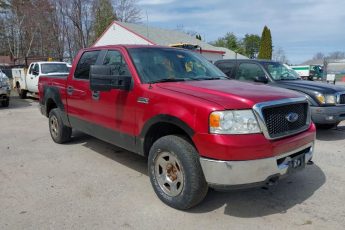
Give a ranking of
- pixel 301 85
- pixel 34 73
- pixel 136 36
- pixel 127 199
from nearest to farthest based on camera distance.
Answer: pixel 127 199 < pixel 301 85 < pixel 34 73 < pixel 136 36

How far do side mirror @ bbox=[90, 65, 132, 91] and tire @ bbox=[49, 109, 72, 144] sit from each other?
249cm

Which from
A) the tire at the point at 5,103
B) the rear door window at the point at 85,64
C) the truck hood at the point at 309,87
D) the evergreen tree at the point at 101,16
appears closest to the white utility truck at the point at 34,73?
the tire at the point at 5,103

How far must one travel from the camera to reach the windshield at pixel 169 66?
175 inches

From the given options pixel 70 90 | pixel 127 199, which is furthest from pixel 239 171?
pixel 70 90

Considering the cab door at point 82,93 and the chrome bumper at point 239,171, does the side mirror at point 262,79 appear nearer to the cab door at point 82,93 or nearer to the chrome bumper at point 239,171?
the cab door at point 82,93

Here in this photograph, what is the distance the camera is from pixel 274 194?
13.9 ft

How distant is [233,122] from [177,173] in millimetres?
942

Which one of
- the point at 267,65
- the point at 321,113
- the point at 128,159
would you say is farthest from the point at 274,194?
the point at 267,65

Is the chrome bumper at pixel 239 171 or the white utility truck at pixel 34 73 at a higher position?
the white utility truck at pixel 34 73

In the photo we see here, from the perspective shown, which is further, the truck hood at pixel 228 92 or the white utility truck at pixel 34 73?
the white utility truck at pixel 34 73

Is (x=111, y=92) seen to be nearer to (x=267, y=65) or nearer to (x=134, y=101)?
(x=134, y=101)

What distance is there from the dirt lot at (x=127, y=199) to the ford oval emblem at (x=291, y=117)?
1004 mm

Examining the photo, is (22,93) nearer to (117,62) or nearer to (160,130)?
(117,62)

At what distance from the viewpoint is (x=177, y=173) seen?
382 cm
